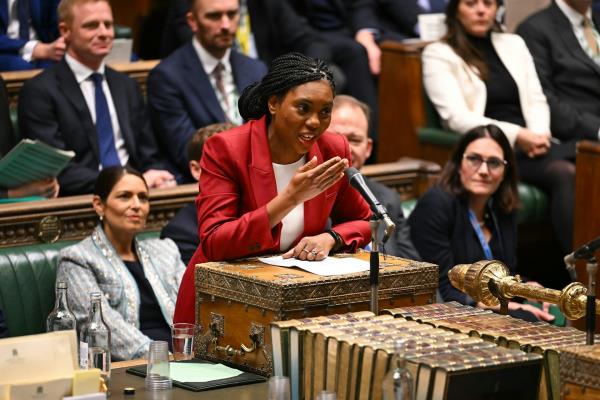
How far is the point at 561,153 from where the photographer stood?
646 centimetres

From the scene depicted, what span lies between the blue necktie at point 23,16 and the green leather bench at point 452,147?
195 cm

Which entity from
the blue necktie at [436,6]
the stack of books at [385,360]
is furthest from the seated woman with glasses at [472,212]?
the blue necktie at [436,6]

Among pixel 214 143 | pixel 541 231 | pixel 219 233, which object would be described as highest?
pixel 214 143

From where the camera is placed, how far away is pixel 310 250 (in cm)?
345

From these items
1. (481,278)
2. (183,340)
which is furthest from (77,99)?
(481,278)

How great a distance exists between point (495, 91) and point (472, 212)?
4.38 ft

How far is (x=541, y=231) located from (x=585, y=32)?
114 cm

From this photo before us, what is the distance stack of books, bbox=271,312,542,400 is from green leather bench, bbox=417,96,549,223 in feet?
10.5

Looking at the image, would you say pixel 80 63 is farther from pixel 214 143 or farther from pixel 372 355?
pixel 372 355

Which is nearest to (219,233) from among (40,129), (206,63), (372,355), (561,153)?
(372,355)

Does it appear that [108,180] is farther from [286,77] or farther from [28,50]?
[28,50]

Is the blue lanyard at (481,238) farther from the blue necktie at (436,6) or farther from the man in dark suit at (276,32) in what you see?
the blue necktie at (436,6)

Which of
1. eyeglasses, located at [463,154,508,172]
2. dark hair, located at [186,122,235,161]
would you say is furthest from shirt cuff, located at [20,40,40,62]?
eyeglasses, located at [463,154,508,172]

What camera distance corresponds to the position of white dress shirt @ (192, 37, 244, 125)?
6051mm
